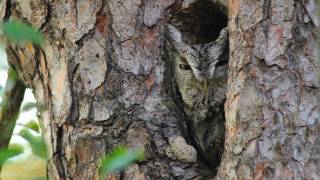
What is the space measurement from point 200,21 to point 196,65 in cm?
28

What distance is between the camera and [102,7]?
2250 millimetres

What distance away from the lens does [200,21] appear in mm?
2639

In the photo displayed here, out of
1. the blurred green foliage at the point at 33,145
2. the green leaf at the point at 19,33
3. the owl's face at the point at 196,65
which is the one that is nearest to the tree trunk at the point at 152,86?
the owl's face at the point at 196,65

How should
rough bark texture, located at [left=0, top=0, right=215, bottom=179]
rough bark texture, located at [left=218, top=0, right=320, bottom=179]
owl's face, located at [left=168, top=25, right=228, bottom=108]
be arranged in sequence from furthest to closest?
1. owl's face, located at [left=168, top=25, right=228, bottom=108]
2. rough bark texture, located at [left=0, top=0, right=215, bottom=179]
3. rough bark texture, located at [left=218, top=0, right=320, bottom=179]

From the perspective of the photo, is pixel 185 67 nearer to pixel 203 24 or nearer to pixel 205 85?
pixel 205 85

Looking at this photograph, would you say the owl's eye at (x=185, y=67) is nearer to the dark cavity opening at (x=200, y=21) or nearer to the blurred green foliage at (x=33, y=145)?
the dark cavity opening at (x=200, y=21)

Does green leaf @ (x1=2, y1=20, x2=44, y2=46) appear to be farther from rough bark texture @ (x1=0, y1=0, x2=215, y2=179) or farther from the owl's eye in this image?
the owl's eye

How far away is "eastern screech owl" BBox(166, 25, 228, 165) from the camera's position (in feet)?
7.91

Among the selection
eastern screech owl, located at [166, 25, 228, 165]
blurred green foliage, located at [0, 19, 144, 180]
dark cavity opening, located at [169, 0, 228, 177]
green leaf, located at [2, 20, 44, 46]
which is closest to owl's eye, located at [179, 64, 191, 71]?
eastern screech owl, located at [166, 25, 228, 165]

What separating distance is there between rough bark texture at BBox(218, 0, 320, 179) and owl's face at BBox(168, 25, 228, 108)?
49 cm

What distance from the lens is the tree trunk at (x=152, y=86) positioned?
72.1 inches

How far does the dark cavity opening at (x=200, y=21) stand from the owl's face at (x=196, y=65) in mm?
101

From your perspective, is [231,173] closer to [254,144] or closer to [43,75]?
[254,144]

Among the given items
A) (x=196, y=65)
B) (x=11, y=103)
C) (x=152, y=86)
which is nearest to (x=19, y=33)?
(x=152, y=86)
